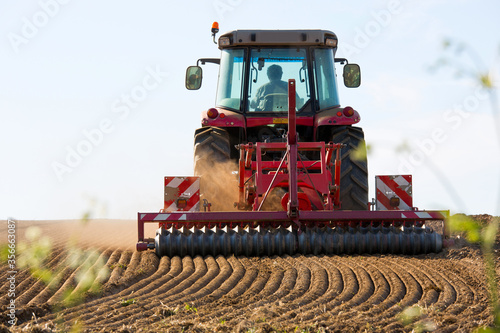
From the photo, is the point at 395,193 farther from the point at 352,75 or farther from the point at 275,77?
the point at 275,77

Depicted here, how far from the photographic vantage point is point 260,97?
7.78m

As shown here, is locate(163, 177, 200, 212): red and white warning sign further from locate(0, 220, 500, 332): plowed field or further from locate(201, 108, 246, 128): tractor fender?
locate(0, 220, 500, 332): plowed field

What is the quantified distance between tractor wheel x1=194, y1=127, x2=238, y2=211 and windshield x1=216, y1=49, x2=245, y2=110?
0.59 metres

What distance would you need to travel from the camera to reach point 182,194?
7.21 m

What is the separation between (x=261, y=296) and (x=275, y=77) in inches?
164

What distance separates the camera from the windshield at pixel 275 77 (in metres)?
7.73

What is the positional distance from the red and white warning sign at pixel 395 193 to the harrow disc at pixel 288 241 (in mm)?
1232

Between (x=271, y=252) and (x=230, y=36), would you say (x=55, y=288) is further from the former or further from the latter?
(x=230, y=36)

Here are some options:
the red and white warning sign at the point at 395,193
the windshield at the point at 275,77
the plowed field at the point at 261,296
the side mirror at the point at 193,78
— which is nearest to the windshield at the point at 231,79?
the windshield at the point at 275,77

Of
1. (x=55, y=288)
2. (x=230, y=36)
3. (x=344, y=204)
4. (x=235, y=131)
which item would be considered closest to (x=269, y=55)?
(x=230, y=36)

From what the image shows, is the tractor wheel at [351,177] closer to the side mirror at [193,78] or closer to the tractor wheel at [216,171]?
the tractor wheel at [216,171]

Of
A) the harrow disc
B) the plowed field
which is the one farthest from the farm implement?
the plowed field

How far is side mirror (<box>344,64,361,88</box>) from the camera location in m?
8.15

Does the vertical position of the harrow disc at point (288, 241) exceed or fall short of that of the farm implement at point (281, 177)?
it falls short
